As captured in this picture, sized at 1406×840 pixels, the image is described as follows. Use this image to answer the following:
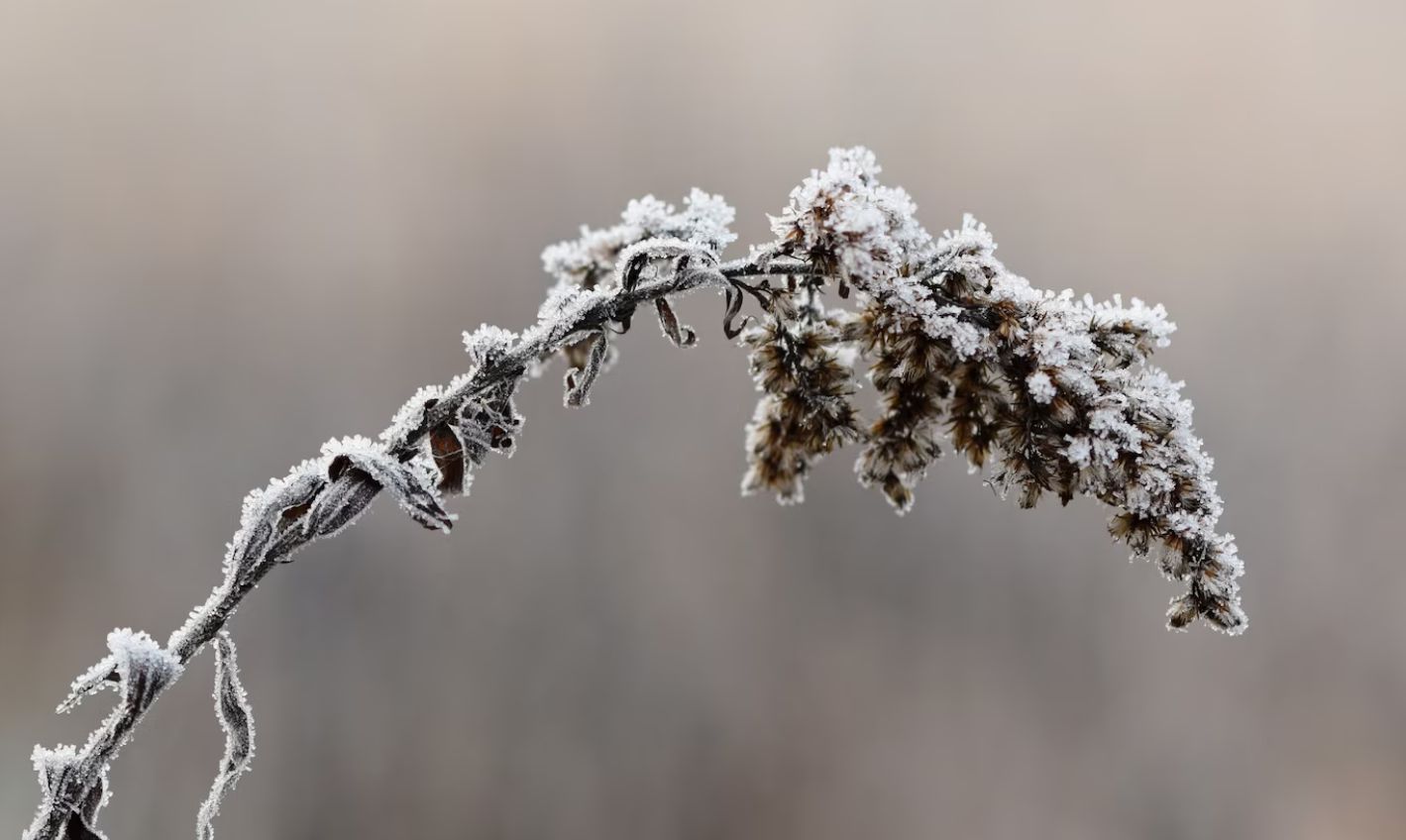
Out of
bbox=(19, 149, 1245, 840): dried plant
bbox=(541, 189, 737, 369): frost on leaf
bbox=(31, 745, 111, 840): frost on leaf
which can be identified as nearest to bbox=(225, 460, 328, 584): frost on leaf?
bbox=(19, 149, 1245, 840): dried plant

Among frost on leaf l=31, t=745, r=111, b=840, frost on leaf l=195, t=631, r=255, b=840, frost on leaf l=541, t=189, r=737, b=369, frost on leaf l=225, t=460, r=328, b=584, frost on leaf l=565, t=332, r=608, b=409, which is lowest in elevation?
frost on leaf l=31, t=745, r=111, b=840

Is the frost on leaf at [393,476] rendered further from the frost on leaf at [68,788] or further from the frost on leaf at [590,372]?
the frost on leaf at [68,788]

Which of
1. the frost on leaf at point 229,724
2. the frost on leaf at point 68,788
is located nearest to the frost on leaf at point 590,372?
the frost on leaf at point 229,724

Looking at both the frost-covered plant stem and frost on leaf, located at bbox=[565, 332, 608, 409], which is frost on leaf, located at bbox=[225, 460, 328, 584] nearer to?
the frost-covered plant stem

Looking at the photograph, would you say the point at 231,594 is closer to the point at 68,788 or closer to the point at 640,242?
the point at 68,788

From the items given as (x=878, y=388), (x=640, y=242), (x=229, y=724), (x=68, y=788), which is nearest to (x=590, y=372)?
(x=640, y=242)

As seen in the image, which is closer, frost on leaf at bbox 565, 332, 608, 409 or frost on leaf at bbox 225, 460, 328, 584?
frost on leaf at bbox 225, 460, 328, 584

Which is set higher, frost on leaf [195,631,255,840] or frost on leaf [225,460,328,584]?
frost on leaf [225,460,328,584]
